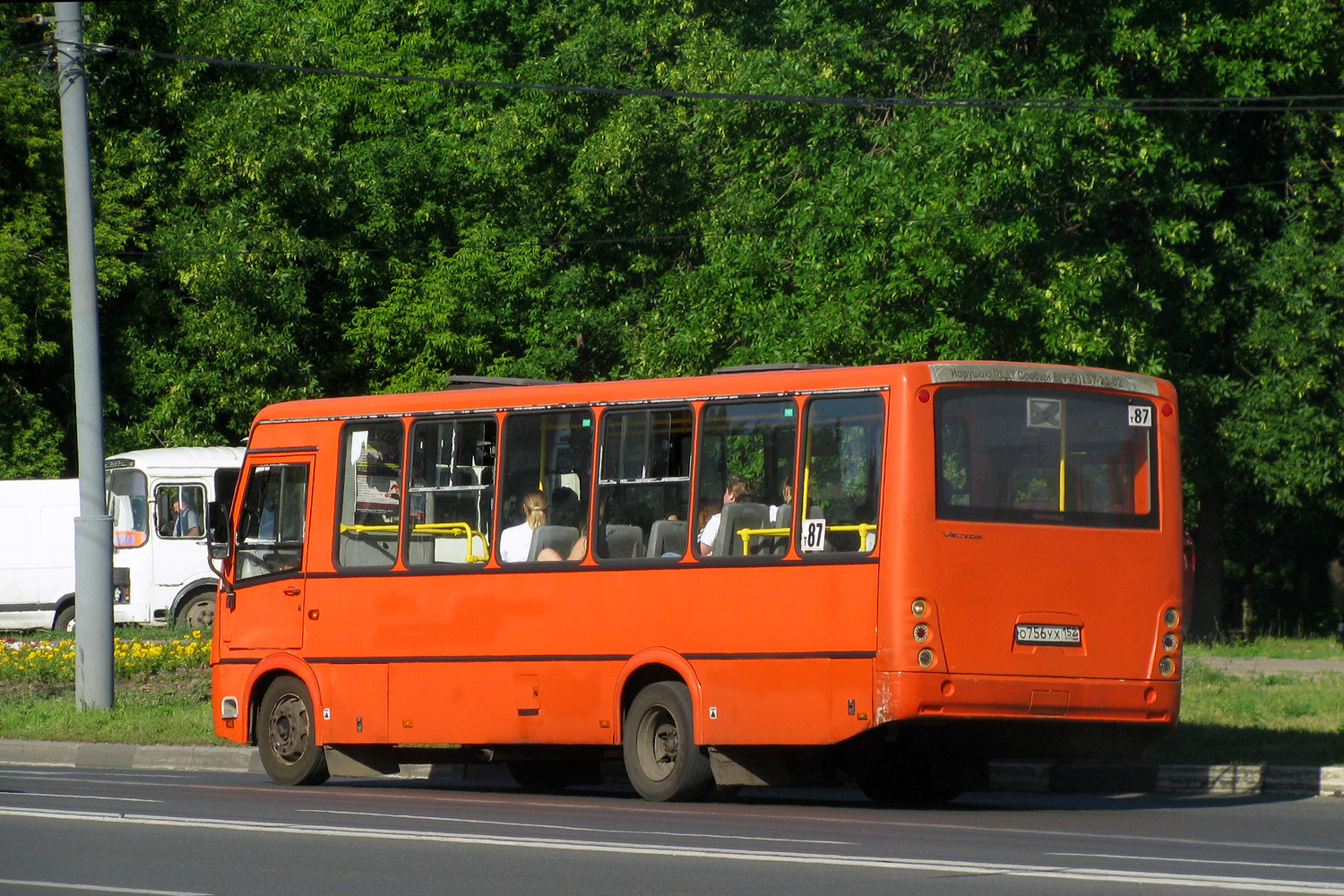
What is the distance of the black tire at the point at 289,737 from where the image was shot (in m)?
15.3

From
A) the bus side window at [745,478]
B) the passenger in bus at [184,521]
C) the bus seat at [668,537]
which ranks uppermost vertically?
the bus side window at [745,478]

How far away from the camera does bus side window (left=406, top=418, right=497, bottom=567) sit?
1438cm

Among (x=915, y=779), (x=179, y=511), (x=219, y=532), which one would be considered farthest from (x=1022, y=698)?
(x=179, y=511)

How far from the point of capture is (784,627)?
40.8ft

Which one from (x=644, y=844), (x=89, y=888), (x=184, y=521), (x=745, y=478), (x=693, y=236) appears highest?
(x=693, y=236)

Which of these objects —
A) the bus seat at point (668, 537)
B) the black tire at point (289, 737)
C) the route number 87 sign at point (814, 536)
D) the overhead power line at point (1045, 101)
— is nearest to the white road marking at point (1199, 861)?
the route number 87 sign at point (814, 536)

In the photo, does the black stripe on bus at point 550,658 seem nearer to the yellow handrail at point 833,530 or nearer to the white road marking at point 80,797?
the yellow handrail at point 833,530

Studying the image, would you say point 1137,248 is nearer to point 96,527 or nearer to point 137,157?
point 96,527

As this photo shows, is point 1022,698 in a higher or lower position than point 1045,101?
lower

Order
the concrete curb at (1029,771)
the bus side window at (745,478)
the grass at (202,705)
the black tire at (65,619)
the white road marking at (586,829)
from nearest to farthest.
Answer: the white road marking at (586,829) → the bus side window at (745,478) → the concrete curb at (1029,771) → the grass at (202,705) → the black tire at (65,619)

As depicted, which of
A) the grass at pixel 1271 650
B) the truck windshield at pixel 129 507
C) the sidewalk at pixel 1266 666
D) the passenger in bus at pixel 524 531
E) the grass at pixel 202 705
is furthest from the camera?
the truck windshield at pixel 129 507

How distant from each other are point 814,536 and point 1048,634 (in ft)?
5.17

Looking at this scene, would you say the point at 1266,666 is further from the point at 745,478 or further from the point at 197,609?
the point at 197,609

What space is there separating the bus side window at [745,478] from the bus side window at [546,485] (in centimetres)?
100
